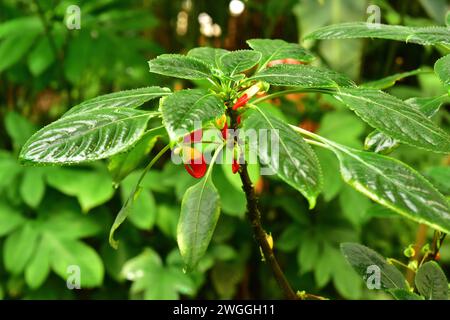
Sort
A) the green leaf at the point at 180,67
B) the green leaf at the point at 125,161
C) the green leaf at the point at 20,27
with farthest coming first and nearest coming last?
the green leaf at the point at 20,27, the green leaf at the point at 125,161, the green leaf at the point at 180,67

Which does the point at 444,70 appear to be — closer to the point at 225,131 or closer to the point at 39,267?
the point at 225,131

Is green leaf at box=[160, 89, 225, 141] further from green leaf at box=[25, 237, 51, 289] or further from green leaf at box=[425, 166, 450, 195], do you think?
green leaf at box=[25, 237, 51, 289]

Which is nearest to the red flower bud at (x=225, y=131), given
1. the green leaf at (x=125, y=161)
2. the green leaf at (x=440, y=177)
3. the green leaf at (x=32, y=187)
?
the green leaf at (x=125, y=161)

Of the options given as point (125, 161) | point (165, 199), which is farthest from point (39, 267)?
point (125, 161)

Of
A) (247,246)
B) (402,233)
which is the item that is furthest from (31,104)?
(402,233)

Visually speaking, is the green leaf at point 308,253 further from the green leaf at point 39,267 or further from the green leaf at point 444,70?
the green leaf at point 444,70
